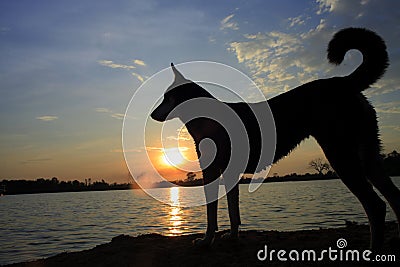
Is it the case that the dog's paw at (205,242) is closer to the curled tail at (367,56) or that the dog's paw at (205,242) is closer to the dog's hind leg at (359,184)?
the dog's hind leg at (359,184)

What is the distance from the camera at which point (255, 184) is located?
6.98 meters

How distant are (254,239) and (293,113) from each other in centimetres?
221

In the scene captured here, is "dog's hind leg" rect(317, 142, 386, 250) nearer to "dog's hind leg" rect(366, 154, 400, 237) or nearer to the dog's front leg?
"dog's hind leg" rect(366, 154, 400, 237)

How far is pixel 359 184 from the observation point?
4.58m

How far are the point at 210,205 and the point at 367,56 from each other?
314cm

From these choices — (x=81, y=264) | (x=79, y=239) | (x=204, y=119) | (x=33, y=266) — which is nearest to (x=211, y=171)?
(x=204, y=119)

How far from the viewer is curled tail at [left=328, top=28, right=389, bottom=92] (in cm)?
492

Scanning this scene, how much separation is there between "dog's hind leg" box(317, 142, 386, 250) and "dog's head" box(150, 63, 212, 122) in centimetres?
248

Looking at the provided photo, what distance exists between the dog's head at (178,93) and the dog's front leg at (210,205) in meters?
1.28

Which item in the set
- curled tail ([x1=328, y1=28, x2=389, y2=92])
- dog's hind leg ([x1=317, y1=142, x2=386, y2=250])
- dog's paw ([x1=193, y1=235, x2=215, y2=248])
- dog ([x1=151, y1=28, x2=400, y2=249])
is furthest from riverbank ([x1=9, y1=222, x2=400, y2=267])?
curled tail ([x1=328, y1=28, x2=389, y2=92])

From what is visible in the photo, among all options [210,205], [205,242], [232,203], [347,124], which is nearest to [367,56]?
[347,124]

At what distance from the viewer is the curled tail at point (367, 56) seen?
4918 mm

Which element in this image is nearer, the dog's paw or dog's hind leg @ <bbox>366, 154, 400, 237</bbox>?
dog's hind leg @ <bbox>366, 154, 400, 237</bbox>

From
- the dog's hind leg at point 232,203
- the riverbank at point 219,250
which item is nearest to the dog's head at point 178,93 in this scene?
the dog's hind leg at point 232,203
